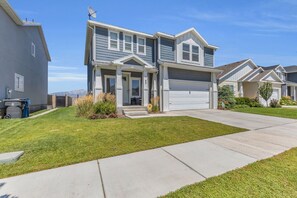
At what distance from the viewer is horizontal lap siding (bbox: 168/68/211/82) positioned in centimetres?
1231

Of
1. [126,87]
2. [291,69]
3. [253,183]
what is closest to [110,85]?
[126,87]

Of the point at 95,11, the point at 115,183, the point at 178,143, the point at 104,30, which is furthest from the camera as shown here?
the point at 95,11

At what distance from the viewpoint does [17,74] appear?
447 inches

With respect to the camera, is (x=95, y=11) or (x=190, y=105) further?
(x=190, y=105)

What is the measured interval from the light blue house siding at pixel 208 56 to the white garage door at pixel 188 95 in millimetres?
2326

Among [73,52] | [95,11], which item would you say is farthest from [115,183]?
[73,52]

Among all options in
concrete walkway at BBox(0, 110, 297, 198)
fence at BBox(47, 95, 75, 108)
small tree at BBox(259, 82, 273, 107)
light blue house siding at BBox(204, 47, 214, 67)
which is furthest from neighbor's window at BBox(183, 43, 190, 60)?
fence at BBox(47, 95, 75, 108)

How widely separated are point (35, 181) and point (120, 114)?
24.4 feet

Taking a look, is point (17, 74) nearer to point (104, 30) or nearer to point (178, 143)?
point (104, 30)

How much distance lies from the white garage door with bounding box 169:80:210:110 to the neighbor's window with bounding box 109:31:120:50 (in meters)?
4.82

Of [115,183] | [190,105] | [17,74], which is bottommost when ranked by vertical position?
[115,183]

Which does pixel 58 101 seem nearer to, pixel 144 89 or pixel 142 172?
pixel 144 89

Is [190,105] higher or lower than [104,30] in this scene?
lower

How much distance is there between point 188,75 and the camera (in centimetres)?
1300
